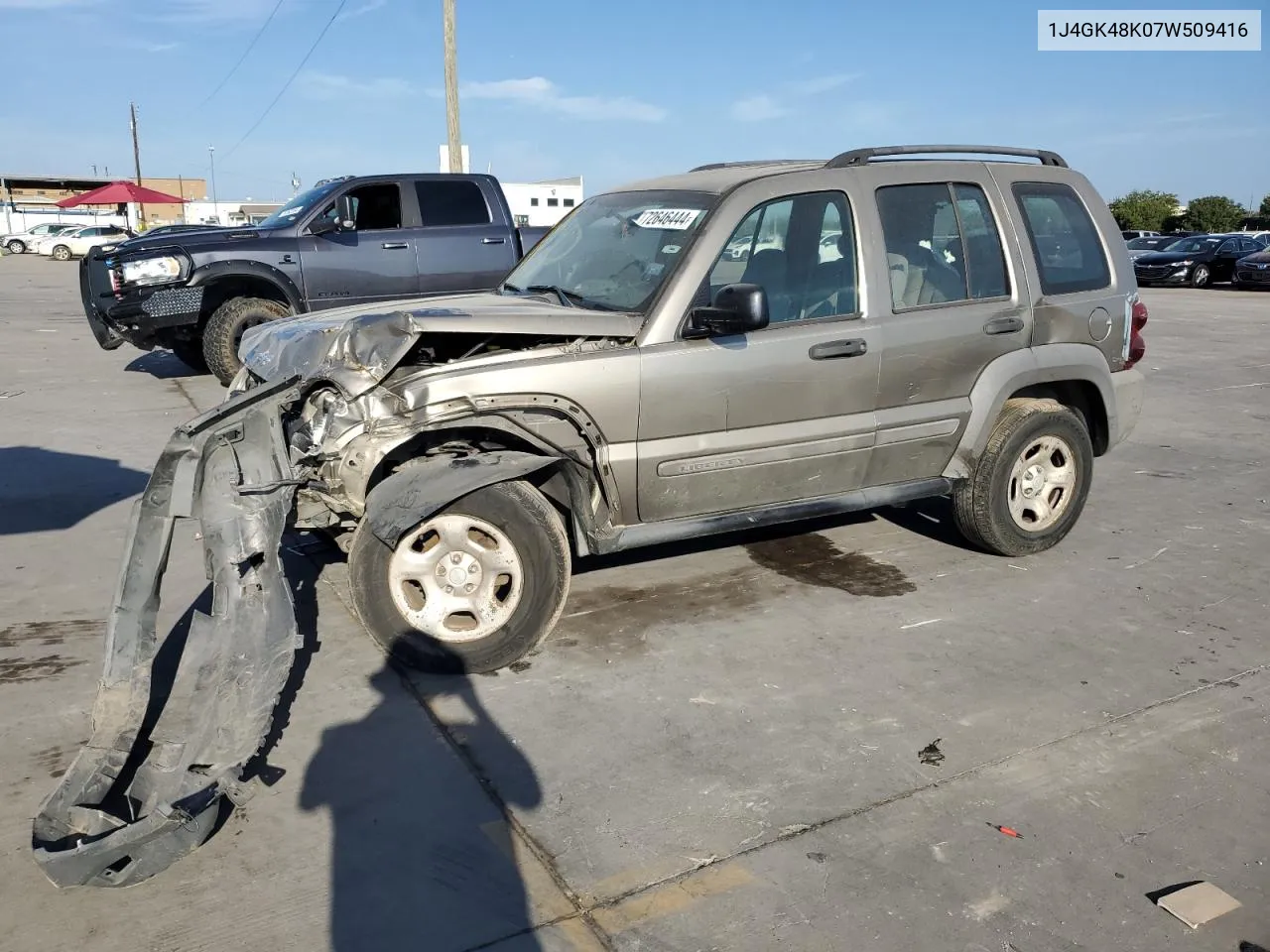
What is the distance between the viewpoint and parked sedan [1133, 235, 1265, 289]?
2612cm

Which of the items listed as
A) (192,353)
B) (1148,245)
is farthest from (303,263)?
(1148,245)

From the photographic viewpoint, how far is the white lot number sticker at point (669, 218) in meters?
4.52

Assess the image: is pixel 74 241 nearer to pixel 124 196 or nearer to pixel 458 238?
pixel 124 196

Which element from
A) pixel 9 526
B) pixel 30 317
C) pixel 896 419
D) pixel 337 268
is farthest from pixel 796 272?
pixel 30 317

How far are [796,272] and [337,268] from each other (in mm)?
6521

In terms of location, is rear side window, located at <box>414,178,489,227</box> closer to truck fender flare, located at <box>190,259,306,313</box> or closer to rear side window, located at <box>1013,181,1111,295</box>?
truck fender flare, located at <box>190,259,306,313</box>

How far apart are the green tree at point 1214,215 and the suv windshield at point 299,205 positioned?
46328mm

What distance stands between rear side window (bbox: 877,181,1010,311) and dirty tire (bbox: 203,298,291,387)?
6.61 metres

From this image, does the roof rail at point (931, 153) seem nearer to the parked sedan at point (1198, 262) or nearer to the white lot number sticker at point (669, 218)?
the white lot number sticker at point (669, 218)

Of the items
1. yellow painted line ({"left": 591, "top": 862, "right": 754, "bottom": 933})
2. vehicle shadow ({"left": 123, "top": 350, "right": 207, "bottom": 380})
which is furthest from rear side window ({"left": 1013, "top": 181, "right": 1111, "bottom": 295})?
vehicle shadow ({"left": 123, "top": 350, "right": 207, "bottom": 380})

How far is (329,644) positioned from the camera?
14.0 ft

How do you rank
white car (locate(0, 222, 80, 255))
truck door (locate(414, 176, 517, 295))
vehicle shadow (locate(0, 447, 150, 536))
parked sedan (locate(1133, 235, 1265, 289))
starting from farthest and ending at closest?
1. white car (locate(0, 222, 80, 255))
2. parked sedan (locate(1133, 235, 1265, 289))
3. truck door (locate(414, 176, 517, 295))
4. vehicle shadow (locate(0, 447, 150, 536))

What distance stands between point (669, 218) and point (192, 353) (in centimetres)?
791

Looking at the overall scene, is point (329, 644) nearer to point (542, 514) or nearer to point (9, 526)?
point (542, 514)
